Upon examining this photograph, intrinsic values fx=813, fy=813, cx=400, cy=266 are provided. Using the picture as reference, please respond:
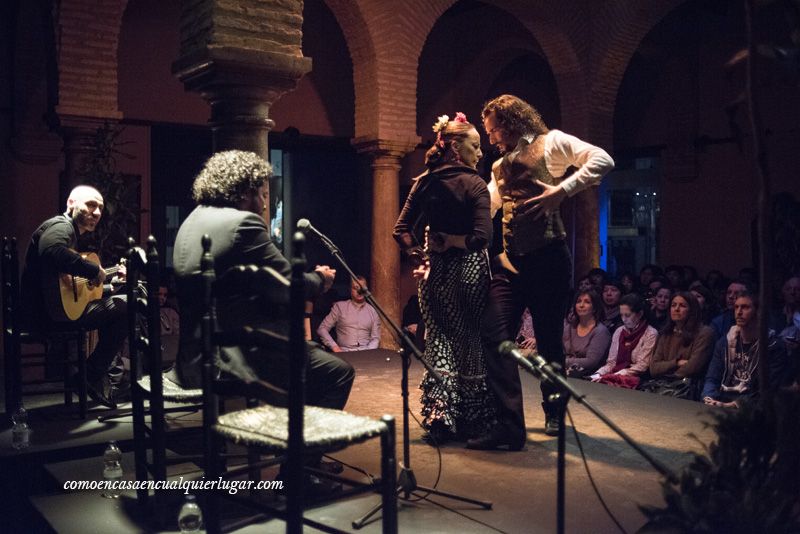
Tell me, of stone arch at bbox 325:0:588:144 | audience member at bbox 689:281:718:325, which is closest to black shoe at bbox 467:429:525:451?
audience member at bbox 689:281:718:325

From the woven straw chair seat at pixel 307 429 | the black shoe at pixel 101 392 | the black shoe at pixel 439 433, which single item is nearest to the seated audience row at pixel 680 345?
the black shoe at pixel 439 433

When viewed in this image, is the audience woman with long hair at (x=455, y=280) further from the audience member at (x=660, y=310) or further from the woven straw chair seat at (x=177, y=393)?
the audience member at (x=660, y=310)

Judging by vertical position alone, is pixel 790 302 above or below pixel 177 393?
above

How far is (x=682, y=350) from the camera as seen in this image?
19.6ft

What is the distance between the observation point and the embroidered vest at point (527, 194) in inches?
156

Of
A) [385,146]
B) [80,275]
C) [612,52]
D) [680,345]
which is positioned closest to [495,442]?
[80,275]

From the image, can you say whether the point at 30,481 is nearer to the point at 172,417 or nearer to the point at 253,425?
the point at 172,417

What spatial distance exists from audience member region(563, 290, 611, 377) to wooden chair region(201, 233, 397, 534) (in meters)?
4.33

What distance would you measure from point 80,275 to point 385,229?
4916mm

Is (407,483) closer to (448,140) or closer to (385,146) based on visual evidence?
(448,140)

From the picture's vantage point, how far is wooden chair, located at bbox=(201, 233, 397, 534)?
7.39 feet

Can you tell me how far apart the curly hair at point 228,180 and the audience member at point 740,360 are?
346 cm

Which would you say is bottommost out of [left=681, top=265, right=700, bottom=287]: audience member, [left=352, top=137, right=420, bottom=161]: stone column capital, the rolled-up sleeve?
[left=681, top=265, right=700, bottom=287]: audience member

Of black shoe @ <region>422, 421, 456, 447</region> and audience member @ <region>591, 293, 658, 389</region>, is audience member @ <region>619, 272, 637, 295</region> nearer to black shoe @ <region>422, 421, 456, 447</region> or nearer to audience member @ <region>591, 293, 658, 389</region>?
audience member @ <region>591, 293, 658, 389</region>
